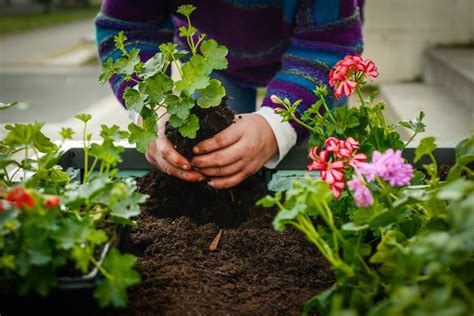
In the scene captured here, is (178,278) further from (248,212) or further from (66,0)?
(66,0)

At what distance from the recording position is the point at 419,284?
0.87 m

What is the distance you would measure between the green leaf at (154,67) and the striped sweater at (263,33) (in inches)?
14.4

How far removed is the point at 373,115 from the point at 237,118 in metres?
0.32

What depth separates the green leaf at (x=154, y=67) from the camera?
1168 mm

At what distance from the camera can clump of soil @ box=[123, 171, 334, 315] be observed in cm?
100

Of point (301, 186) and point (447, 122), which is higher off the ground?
point (301, 186)

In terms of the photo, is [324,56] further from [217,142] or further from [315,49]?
[217,142]

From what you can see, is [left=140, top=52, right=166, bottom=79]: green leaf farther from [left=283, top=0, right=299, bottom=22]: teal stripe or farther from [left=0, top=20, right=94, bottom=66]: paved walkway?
[left=0, top=20, right=94, bottom=66]: paved walkway

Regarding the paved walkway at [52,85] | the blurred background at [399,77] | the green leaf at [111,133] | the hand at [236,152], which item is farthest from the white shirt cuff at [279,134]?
the paved walkway at [52,85]

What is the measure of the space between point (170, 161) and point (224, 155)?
0.11m

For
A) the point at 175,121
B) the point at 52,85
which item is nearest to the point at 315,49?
the point at 175,121

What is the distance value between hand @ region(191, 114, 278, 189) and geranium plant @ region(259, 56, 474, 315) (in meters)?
0.20

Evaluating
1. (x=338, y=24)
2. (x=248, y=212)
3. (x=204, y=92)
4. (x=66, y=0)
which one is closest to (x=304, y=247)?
(x=248, y=212)

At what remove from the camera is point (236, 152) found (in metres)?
1.36
